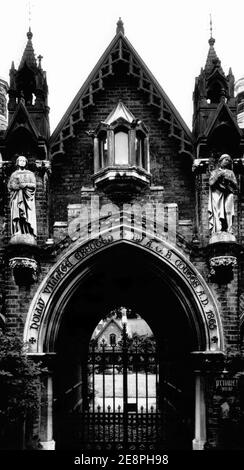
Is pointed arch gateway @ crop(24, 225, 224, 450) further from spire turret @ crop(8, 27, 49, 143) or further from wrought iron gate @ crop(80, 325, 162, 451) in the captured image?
spire turret @ crop(8, 27, 49, 143)

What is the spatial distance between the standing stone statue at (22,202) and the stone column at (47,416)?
3.36 metres

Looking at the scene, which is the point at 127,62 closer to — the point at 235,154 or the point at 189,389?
the point at 235,154

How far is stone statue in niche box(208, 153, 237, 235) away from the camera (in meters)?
14.7

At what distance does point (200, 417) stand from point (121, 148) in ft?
22.2

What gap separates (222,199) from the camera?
1484 cm

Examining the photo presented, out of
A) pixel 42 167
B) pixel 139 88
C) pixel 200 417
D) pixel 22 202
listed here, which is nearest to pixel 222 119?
pixel 139 88

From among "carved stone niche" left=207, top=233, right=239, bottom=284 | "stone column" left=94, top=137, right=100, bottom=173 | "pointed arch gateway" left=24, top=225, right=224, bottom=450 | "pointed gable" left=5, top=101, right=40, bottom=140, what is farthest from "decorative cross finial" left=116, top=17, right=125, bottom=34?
"carved stone niche" left=207, top=233, right=239, bottom=284

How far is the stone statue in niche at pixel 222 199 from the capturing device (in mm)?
14734

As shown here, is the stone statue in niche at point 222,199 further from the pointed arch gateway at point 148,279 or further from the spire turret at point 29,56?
the spire turret at point 29,56

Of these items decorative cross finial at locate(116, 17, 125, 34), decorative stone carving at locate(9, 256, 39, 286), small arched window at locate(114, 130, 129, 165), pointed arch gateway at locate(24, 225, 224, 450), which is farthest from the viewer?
decorative cross finial at locate(116, 17, 125, 34)

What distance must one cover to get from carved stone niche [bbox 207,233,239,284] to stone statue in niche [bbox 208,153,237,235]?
0.32 m

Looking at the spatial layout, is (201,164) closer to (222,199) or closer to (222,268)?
(222,199)

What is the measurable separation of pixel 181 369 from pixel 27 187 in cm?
663

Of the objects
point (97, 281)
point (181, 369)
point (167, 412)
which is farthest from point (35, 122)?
point (167, 412)
